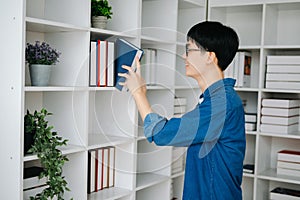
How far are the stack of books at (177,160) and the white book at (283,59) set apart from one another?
864mm

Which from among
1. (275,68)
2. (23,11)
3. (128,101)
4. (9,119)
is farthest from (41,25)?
(275,68)

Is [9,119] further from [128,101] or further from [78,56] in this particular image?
[128,101]

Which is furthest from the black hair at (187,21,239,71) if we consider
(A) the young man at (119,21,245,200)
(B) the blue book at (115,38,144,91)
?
(B) the blue book at (115,38,144,91)

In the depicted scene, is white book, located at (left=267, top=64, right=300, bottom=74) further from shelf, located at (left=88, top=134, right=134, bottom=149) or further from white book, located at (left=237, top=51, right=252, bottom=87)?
shelf, located at (left=88, top=134, right=134, bottom=149)

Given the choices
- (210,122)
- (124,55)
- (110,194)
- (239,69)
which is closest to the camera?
(210,122)

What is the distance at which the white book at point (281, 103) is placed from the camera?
305 centimetres

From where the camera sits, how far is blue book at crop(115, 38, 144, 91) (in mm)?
2078

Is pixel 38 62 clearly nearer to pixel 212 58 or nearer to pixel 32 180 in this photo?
pixel 32 180

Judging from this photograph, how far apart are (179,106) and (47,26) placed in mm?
1320

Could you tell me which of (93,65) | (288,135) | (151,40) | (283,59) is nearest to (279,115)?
(288,135)

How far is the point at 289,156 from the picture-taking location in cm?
309

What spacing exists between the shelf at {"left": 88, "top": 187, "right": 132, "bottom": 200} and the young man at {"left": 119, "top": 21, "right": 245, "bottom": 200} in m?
0.64

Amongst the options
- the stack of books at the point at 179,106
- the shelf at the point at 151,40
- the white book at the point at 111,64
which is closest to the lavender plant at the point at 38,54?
the white book at the point at 111,64

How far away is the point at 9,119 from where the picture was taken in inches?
74.0
